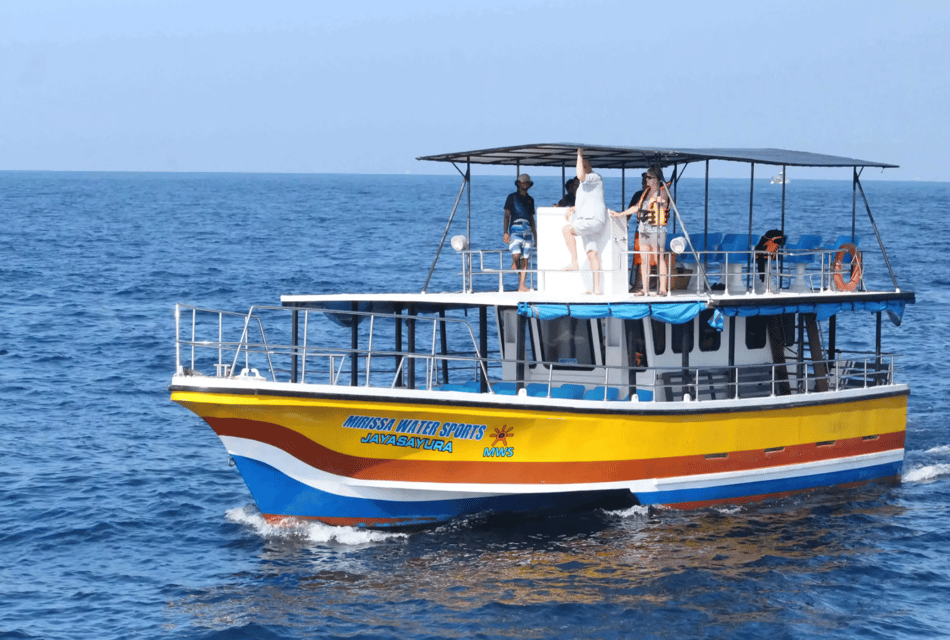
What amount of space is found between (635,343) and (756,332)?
9.00 ft

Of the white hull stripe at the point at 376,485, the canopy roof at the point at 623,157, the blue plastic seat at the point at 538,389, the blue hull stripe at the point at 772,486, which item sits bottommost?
the blue hull stripe at the point at 772,486

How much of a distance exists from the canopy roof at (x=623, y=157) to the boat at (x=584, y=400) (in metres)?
0.07

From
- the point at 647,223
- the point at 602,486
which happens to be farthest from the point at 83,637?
the point at 647,223

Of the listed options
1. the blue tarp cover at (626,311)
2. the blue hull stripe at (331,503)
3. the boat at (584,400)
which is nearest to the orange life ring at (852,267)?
the boat at (584,400)

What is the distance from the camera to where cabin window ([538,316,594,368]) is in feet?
62.2

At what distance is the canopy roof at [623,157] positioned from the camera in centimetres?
1842

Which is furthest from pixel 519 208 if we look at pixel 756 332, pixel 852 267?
pixel 852 267

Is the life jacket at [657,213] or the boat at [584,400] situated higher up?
the life jacket at [657,213]

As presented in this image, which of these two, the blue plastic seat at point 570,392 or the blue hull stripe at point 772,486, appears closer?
the blue plastic seat at point 570,392

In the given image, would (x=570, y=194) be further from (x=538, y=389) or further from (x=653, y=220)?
(x=538, y=389)

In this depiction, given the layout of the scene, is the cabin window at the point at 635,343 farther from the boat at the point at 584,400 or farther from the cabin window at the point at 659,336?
the cabin window at the point at 659,336

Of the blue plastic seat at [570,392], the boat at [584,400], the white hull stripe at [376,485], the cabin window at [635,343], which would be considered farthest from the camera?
the cabin window at [635,343]

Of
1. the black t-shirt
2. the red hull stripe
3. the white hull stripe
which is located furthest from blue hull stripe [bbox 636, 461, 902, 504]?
the black t-shirt

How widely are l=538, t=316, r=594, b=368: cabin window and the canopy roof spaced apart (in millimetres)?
2735
